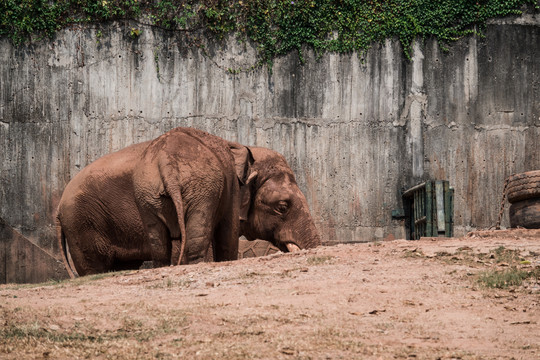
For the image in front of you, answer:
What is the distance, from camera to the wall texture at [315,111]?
15219 mm

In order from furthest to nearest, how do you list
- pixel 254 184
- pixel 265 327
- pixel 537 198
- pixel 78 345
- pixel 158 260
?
pixel 254 184, pixel 537 198, pixel 158 260, pixel 265 327, pixel 78 345

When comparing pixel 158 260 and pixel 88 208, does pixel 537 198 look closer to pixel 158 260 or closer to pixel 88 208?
pixel 158 260

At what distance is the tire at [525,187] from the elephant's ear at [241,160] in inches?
132

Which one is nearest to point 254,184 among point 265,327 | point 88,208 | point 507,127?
point 88,208

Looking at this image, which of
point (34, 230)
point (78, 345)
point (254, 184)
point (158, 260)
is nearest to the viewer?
point (78, 345)

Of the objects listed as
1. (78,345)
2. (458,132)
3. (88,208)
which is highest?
(458,132)

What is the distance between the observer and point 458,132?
15.4 metres

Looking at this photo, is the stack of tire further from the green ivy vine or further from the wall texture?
the green ivy vine

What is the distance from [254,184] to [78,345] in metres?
6.88

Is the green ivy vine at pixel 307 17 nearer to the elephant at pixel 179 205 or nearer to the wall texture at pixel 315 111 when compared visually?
the wall texture at pixel 315 111

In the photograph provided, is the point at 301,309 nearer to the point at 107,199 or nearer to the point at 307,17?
the point at 107,199

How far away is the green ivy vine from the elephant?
3347 millimetres

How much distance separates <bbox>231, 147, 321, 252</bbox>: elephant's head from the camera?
496 inches

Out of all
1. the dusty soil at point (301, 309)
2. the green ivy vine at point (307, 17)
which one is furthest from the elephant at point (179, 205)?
the green ivy vine at point (307, 17)
